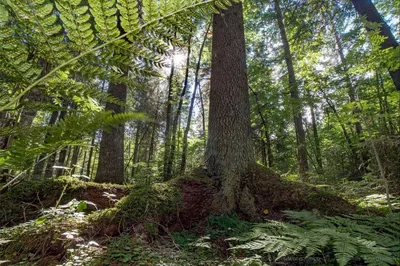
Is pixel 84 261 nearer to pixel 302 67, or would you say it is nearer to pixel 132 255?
pixel 132 255

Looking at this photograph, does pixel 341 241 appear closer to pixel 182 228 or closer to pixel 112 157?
pixel 182 228

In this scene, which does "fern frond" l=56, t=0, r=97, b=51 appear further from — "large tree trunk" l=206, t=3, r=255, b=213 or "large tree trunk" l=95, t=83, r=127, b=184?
"large tree trunk" l=95, t=83, r=127, b=184

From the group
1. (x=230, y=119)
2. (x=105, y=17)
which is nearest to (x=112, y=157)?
(x=230, y=119)

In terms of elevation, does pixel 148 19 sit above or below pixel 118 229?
above

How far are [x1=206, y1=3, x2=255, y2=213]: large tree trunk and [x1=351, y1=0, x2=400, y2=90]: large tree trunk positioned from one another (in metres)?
3.20

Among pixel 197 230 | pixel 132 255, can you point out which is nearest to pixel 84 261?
pixel 132 255

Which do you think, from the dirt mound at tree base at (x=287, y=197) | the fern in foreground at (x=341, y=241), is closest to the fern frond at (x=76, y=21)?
the fern in foreground at (x=341, y=241)

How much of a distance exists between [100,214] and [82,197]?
862 millimetres

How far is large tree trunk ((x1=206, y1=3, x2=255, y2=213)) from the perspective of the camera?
10.1ft

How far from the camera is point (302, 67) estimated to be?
782 centimetres

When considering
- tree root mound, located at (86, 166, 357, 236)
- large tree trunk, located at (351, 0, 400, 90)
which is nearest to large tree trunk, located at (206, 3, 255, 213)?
tree root mound, located at (86, 166, 357, 236)

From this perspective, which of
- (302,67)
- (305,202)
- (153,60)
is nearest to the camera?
(153,60)

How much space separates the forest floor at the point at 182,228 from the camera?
1.69m

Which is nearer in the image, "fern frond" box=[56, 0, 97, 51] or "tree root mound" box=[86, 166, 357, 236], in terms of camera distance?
"fern frond" box=[56, 0, 97, 51]
